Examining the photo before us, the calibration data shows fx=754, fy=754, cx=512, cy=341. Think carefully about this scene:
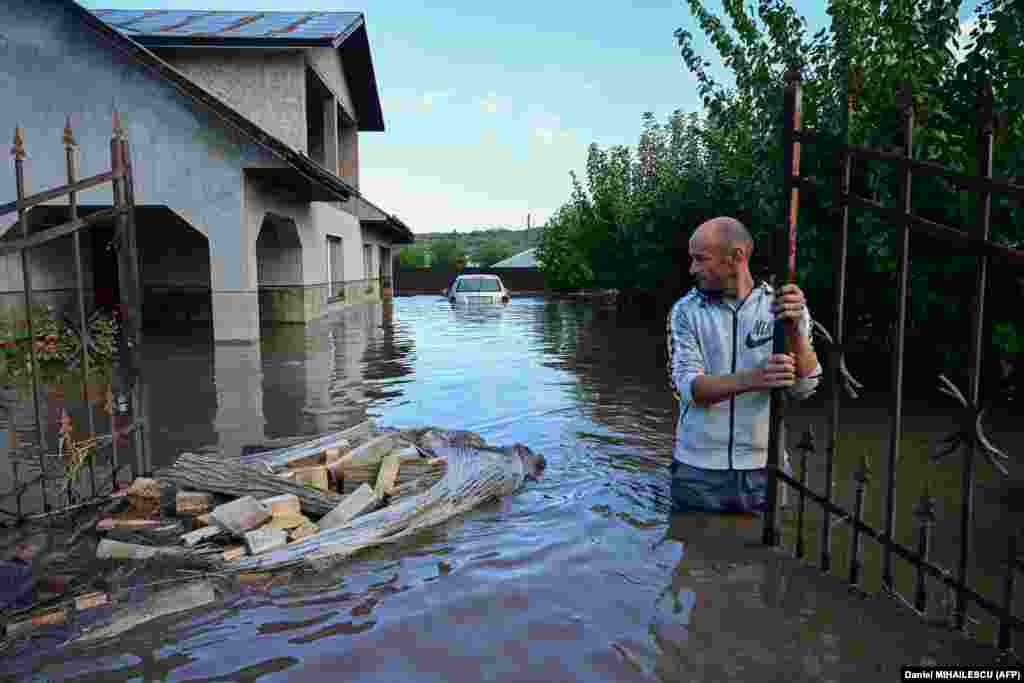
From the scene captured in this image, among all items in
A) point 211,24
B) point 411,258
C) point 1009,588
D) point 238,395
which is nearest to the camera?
point 1009,588

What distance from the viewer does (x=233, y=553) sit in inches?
137

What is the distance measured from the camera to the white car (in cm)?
2597

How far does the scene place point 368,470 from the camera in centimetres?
453

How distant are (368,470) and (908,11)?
633 centimetres

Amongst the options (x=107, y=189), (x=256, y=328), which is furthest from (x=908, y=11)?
(x=107, y=189)

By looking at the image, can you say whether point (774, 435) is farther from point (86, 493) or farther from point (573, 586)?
point (86, 493)

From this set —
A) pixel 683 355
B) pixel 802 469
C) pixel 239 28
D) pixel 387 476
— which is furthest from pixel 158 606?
pixel 239 28

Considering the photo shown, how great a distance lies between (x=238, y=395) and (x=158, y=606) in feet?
18.9

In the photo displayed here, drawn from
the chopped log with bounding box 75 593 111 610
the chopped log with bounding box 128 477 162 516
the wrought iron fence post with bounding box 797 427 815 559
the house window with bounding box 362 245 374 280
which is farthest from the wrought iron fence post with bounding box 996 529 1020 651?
the house window with bounding box 362 245 374 280

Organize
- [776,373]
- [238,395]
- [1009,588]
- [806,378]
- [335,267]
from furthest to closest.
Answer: [335,267], [238,395], [806,378], [776,373], [1009,588]

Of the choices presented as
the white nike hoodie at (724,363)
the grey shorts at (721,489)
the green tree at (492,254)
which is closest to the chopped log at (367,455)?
the grey shorts at (721,489)

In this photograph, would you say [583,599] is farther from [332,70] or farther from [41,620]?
[332,70]

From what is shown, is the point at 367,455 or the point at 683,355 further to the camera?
the point at 367,455

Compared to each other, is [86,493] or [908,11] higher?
[908,11]
